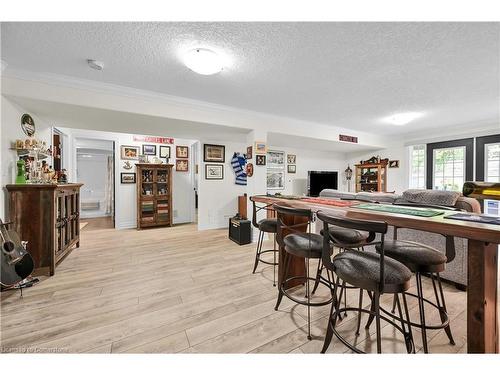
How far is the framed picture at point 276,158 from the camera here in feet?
17.9

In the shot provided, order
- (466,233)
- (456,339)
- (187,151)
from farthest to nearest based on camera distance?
(187,151) < (456,339) < (466,233)

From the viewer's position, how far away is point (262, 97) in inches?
120

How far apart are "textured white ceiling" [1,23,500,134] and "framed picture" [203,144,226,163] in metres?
1.71

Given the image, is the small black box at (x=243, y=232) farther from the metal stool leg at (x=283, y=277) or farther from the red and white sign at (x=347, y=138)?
the red and white sign at (x=347, y=138)

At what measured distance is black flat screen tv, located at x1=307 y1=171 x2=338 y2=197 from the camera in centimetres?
546

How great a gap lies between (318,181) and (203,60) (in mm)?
4395

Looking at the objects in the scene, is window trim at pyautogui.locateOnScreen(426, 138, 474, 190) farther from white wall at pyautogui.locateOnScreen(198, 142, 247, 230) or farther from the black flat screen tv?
white wall at pyautogui.locateOnScreen(198, 142, 247, 230)

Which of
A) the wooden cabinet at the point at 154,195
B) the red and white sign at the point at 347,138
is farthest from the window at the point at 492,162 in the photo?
the wooden cabinet at the point at 154,195

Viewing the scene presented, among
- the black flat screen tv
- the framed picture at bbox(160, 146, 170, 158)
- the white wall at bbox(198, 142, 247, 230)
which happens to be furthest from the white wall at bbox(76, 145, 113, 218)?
the black flat screen tv

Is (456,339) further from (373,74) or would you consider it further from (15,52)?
(15,52)

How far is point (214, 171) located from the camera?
4910mm
